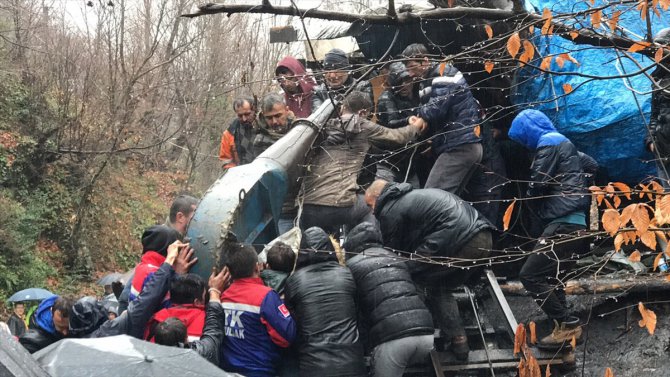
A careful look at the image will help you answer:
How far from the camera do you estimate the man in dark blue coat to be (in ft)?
26.6

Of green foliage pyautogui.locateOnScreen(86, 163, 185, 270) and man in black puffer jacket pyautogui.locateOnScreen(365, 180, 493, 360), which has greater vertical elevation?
man in black puffer jacket pyautogui.locateOnScreen(365, 180, 493, 360)

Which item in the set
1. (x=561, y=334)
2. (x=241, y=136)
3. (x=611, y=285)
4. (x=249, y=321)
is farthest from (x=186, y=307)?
(x=611, y=285)

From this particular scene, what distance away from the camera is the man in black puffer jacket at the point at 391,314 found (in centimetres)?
677

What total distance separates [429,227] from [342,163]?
1.41m

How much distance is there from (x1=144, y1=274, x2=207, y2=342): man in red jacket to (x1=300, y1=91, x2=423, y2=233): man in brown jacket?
7.57 ft

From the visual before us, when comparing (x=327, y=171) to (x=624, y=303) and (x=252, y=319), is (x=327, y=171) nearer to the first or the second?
(x=252, y=319)

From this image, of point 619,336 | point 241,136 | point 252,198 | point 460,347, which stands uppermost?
point 241,136

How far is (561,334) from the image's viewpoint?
7699mm

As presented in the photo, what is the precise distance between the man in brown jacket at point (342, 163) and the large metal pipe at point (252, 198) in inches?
8.0

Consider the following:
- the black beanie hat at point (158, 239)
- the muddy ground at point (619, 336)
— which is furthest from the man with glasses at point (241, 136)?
the muddy ground at point (619, 336)

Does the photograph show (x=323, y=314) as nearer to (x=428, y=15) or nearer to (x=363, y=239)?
(x=363, y=239)

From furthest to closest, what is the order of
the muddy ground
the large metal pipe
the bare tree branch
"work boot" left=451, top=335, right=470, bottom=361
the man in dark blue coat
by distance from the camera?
the man in dark blue coat, the muddy ground, "work boot" left=451, top=335, right=470, bottom=361, the large metal pipe, the bare tree branch

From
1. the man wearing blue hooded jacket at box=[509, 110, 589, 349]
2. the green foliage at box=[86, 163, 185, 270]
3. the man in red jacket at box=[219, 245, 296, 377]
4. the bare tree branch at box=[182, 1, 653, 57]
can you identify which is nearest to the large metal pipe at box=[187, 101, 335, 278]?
the man in red jacket at box=[219, 245, 296, 377]

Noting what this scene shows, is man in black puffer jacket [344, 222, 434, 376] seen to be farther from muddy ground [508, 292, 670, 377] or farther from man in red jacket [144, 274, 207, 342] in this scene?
muddy ground [508, 292, 670, 377]
